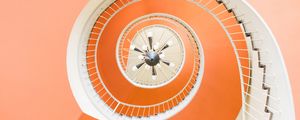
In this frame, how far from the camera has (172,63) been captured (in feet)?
20.5

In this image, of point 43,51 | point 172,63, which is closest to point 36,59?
point 43,51

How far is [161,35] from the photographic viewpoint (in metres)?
7.68

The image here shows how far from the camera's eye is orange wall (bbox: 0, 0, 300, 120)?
321 centimetres

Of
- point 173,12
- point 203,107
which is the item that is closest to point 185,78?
point 203,107

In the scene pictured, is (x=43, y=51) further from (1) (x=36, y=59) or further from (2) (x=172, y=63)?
(2) (x=172, y=63)

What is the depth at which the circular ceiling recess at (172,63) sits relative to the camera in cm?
290

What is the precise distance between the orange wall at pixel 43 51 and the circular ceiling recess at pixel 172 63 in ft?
0.65

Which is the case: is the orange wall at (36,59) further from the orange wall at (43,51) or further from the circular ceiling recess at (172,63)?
the circular ceiling recess at (172,63)

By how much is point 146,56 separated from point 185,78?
1.55m

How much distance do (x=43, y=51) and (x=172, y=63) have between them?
3775 millimetres

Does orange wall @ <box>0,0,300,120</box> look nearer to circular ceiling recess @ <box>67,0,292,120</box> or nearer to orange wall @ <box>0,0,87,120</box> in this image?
orange wall @ <box>0,0,87,120</box>

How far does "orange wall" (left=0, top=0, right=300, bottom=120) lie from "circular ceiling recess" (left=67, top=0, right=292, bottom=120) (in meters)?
0.20

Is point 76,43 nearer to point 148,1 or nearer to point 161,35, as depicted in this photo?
point 148,1

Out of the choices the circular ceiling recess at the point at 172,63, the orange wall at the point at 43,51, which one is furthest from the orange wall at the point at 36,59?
the circular ceiling recess at the point at 172,63
